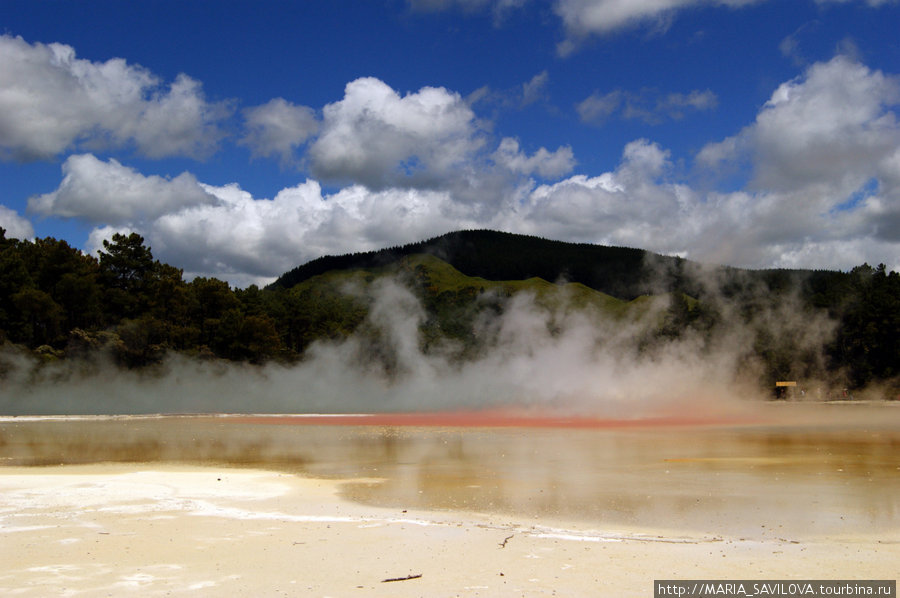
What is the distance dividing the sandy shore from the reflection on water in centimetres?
133

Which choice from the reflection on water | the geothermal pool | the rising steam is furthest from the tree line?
the geothermal pool

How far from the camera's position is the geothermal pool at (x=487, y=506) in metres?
9.62

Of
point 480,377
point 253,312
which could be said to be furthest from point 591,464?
point 253,312

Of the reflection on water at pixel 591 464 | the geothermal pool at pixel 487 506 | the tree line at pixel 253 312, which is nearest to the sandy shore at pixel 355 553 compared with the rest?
the geothermal pool at pixel 487 506

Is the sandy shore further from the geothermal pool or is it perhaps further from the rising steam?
the rising steam

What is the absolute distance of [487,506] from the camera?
14.7 meters

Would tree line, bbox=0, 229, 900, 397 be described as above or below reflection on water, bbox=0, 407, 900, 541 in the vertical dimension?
above

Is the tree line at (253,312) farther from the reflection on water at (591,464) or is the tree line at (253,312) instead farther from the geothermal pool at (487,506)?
the geothermal pool at (487,506)

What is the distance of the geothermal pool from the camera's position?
9.62 m

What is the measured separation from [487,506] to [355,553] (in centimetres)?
467

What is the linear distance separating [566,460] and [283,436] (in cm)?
1608

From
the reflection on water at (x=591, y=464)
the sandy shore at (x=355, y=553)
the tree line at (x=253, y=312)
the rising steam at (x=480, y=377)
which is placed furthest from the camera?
the tree line at (x=253, y=312)

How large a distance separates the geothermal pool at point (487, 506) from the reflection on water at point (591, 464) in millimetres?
95

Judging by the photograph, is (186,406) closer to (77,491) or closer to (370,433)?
(370,433)
